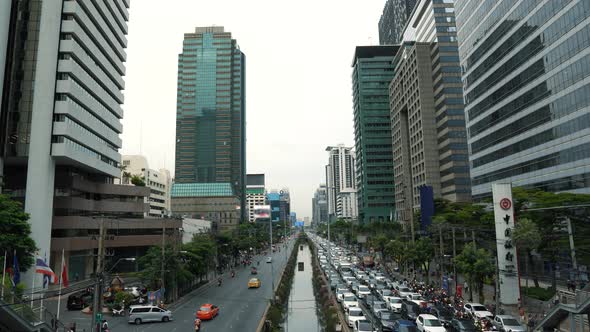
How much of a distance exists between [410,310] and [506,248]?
42.1 feet

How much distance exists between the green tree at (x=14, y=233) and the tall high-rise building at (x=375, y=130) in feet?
488

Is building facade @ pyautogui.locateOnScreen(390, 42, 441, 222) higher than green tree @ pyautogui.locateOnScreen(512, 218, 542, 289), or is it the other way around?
building facade @ pyautogui.locateOnScreen(390, 42, 441, 222)

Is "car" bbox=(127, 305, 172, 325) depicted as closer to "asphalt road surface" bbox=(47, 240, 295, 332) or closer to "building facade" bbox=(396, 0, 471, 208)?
"asphalt road surface" bbox=(47, 240, 295, 332)

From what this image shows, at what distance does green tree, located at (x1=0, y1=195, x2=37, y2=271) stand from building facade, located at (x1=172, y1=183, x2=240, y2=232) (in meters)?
120

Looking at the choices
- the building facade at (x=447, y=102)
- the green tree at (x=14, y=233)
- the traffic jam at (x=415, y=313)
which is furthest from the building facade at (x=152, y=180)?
the traffic jam at (x=415, y=313)

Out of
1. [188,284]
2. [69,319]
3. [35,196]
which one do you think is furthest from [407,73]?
[69,319]

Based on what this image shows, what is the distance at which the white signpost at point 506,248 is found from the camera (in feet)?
143

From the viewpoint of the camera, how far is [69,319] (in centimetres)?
4362

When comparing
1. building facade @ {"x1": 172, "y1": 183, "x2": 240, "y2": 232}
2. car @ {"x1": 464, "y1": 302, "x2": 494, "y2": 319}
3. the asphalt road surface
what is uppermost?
building facade @ {"x1": 172, "y1": 183, "x2": 240, "y2": 232}

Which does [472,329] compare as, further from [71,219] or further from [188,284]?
[71,219]

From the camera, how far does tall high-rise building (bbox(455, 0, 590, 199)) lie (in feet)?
179

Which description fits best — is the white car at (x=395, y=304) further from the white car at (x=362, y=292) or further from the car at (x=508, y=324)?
the car at (x=508, y=324)

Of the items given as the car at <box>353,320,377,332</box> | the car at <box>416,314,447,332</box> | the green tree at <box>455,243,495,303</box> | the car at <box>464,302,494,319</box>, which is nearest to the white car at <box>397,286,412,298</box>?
the green tree at <box>455,243,495,303</box>

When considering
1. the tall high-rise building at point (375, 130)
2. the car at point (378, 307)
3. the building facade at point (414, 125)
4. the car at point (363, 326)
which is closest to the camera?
the car at point (363, 326)
